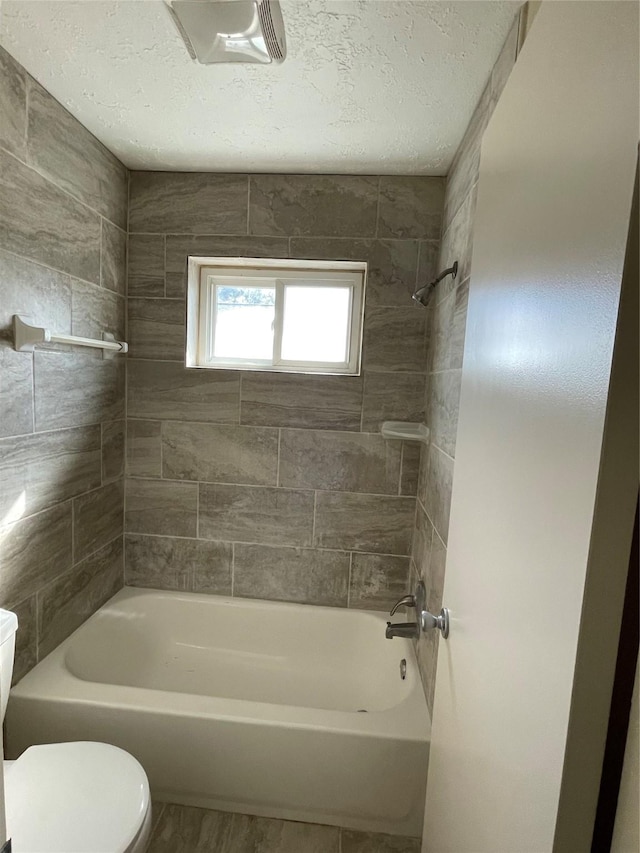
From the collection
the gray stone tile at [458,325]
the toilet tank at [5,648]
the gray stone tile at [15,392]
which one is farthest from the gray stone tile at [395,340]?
the toilet tank at [5,648]

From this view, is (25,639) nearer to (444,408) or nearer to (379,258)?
(444,408)

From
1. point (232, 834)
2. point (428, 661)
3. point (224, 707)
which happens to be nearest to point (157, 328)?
point (224, 707)

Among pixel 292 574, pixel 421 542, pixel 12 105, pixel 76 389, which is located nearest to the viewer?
pixel 12 105

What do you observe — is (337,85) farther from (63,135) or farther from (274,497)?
(274,497)

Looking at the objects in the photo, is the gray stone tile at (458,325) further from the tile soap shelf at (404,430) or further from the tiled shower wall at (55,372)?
the tiled shower wall at (55,372)

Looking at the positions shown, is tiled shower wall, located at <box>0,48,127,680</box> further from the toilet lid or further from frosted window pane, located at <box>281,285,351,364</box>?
frosted window pane, located at <box>281,285,351,364</box>

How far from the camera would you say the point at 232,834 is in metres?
1.47

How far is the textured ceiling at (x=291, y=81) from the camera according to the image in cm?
112

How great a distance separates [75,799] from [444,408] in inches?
60.8

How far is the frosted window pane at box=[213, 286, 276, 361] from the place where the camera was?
2.27 meters

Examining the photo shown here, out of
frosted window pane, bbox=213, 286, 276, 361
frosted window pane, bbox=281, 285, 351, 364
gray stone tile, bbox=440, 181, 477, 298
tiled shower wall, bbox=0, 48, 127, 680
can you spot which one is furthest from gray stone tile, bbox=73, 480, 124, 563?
gray stone tile, bbox=440, 181, 477, 298

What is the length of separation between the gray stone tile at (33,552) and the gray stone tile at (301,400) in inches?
35.2

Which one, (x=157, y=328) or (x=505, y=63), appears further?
(x=157, y=328)

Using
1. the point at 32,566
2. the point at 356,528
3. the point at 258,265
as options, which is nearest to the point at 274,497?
the point at 356,528
